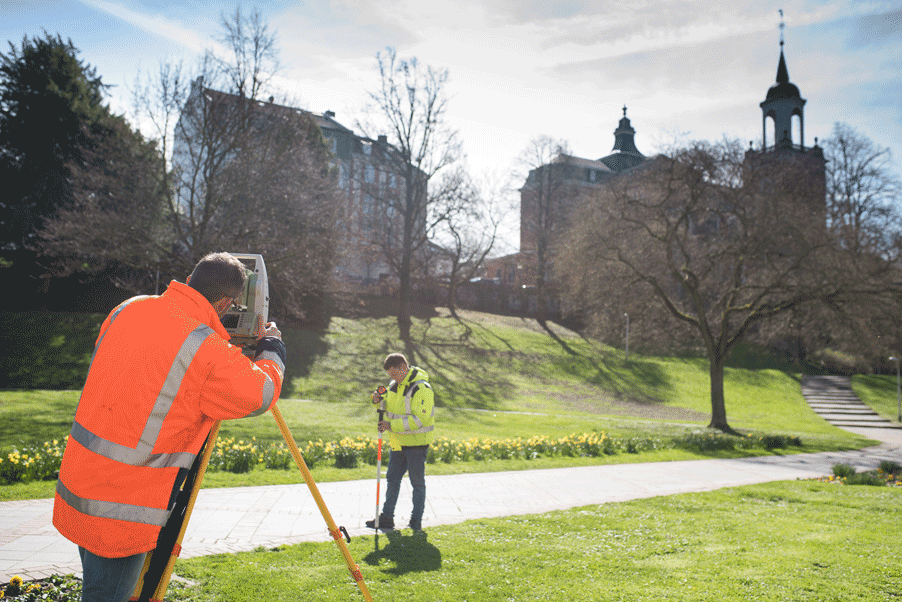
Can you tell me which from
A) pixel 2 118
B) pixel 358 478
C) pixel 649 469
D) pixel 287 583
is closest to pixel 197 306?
pixel 287 583

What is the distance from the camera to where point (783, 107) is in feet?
158

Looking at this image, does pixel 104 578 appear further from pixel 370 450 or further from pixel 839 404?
pixel 839 404

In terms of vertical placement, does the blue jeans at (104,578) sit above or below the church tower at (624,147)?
below

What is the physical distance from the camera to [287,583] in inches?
186

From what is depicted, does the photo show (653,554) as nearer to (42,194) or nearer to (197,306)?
(197,306)

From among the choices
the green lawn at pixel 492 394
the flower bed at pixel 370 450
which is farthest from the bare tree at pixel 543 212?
the flower bed at pixel 370 450

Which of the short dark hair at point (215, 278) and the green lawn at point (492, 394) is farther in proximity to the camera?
the green lawn at point (492, 394)

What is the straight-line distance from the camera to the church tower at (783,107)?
4766cm

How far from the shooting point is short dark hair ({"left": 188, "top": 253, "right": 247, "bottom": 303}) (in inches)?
103

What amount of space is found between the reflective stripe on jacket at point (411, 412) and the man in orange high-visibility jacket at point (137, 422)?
4.15 metres

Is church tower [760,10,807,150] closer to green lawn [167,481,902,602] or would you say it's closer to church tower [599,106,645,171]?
church tower [599,106,645,171]

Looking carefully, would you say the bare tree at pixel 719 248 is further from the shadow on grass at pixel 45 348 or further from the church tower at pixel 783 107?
the church tower at pixel 783 107

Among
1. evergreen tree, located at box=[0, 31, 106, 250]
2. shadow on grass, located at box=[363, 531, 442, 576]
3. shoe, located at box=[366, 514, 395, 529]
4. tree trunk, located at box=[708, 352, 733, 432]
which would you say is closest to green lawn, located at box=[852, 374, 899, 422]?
tree trunk, located at box=[708, 352, 733, 432]

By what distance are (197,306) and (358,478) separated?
301 inches
